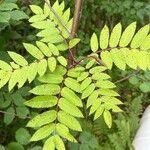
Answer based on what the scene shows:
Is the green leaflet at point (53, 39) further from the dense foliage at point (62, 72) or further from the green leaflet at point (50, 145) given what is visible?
the green leaflet at point (50, 145)

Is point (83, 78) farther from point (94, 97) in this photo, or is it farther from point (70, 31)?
point (70, 31)

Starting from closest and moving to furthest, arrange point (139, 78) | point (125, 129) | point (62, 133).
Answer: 1. point (62, 133)
2. point (139, 78)
3. point (125, 129)

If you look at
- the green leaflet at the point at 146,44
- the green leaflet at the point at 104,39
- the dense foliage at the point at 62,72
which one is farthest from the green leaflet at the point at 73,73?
the green leaflet at the point at 146,44

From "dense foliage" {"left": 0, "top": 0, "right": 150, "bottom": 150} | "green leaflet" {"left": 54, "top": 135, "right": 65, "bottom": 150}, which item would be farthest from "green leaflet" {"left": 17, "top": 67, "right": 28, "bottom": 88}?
"green leaflet" {"left": 54, "top": 135, "right": 65, "bottom": 150}

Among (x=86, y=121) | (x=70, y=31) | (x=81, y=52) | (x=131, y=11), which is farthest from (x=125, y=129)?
(x=70, y=31)

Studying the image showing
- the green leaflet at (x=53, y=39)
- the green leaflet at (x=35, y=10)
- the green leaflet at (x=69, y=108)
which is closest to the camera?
the green leaflet at (x=69, y=108)
